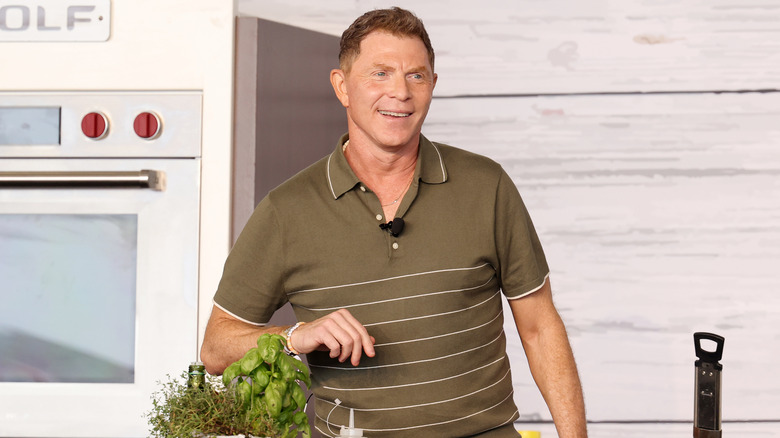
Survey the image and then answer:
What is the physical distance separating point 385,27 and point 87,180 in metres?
0.69

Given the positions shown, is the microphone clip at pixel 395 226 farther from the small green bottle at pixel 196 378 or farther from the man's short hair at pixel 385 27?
the small green bottle at pixel 196 378

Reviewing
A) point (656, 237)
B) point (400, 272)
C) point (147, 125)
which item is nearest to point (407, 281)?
point (400, 272)

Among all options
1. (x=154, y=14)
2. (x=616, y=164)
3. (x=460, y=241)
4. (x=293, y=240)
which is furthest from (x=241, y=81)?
(x=616, y=164)

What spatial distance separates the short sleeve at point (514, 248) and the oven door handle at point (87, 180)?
69cm

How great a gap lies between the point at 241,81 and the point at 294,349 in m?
0.72

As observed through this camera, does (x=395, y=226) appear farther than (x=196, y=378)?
Yes

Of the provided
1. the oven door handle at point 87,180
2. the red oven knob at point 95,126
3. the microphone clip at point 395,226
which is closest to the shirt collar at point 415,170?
the microphone clip at point 395,226

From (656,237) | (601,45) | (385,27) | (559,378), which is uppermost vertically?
(601,45)

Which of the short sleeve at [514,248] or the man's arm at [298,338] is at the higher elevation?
the short sleeve at [514,248]

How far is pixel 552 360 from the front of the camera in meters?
1.54

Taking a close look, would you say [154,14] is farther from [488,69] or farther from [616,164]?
[616,164]

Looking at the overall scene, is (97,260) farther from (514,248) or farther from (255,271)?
(514,248)

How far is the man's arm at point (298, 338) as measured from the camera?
1.19 meters

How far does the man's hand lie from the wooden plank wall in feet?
3.58
